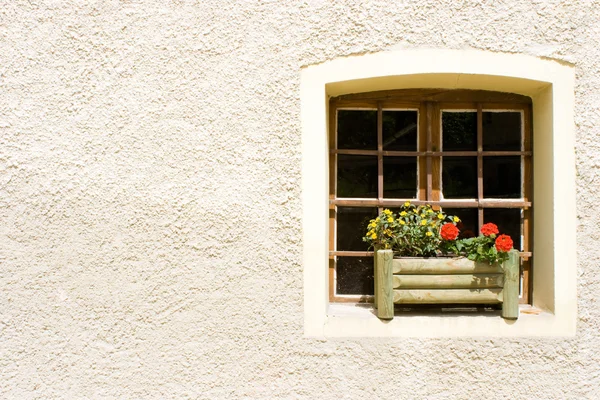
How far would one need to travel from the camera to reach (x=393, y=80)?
2639 mm

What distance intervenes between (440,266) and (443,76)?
0.99 m

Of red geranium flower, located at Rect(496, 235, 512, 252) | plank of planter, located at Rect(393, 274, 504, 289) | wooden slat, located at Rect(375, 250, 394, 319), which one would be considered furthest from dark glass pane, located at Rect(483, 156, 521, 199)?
wooden slat, located at Rect(375, 250, 394, 319)

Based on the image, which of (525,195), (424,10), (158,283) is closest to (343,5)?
(424,10)

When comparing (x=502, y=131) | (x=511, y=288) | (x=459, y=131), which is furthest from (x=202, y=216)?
(x=502, y=131)

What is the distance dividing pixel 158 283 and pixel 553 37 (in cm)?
240

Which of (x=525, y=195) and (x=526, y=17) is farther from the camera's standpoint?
(x=525, y=195)

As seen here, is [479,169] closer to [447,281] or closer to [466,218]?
[466,218]

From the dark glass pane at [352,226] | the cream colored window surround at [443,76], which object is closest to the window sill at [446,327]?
the cream colored window surround at [443,76]

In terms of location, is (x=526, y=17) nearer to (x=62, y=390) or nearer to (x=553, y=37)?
(x=553, y=37)

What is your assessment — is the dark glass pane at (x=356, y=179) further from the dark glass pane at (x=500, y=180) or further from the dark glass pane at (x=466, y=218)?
the dark glass pane at (x=500, y=180)

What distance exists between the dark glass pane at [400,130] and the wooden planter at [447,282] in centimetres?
66

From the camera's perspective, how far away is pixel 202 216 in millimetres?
2588

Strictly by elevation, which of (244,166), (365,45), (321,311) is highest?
(365,45)

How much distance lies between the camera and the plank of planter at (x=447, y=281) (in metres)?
2.59
